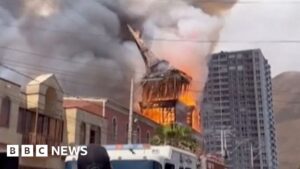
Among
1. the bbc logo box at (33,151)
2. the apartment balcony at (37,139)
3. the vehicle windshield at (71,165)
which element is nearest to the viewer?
the vehicle windshield at (71,165)

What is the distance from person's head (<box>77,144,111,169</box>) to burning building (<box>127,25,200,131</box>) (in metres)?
71.2

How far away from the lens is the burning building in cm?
8044

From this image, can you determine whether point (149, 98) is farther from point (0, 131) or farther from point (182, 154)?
point (182, 154)

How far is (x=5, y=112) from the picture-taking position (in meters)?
Result: 29.5

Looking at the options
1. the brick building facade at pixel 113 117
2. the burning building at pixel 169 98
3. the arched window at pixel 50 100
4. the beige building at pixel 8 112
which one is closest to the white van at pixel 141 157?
the beige building at pixel 8 112

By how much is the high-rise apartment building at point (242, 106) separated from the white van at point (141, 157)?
70608 millimetres

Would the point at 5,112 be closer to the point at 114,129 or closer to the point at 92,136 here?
the point at 92,136

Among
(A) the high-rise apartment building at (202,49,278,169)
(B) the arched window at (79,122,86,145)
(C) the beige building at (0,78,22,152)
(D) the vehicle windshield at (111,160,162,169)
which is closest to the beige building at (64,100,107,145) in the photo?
(B) the arched window at (79,122,86,145)

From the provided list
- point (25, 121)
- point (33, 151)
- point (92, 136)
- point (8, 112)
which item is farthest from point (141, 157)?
point (92, 136)

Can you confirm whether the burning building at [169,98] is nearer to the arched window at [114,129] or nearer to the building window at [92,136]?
the arched window at [114,129]

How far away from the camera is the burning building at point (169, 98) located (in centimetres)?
8044

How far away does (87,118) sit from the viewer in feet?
124

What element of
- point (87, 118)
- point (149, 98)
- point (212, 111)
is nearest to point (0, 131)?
point (87, 118)

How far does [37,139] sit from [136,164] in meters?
22.6
